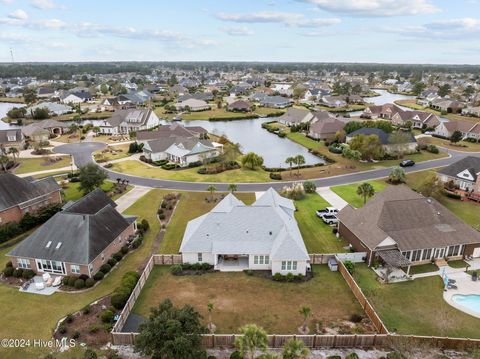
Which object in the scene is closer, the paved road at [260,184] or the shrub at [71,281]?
the shrub at [71,281]

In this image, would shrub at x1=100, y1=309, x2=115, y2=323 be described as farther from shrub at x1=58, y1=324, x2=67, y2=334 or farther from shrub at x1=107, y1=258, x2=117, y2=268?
shrub at x1=107, y1=258, x2=117, y2=268

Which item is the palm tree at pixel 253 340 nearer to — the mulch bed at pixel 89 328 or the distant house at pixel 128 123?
the mulch bed at pixel 89 328

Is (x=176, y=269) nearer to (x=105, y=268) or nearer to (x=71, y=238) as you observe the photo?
(x=105, y=268)

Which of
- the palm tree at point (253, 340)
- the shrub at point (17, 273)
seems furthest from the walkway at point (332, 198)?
the shrub at point (17, 273)

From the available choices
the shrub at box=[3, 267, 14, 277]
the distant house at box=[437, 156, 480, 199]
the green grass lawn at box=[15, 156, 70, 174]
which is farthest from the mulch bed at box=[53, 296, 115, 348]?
the distant house at box=[437, 156, 480, 199]

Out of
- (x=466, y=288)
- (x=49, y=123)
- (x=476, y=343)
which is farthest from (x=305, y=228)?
(x=49, y=123)
